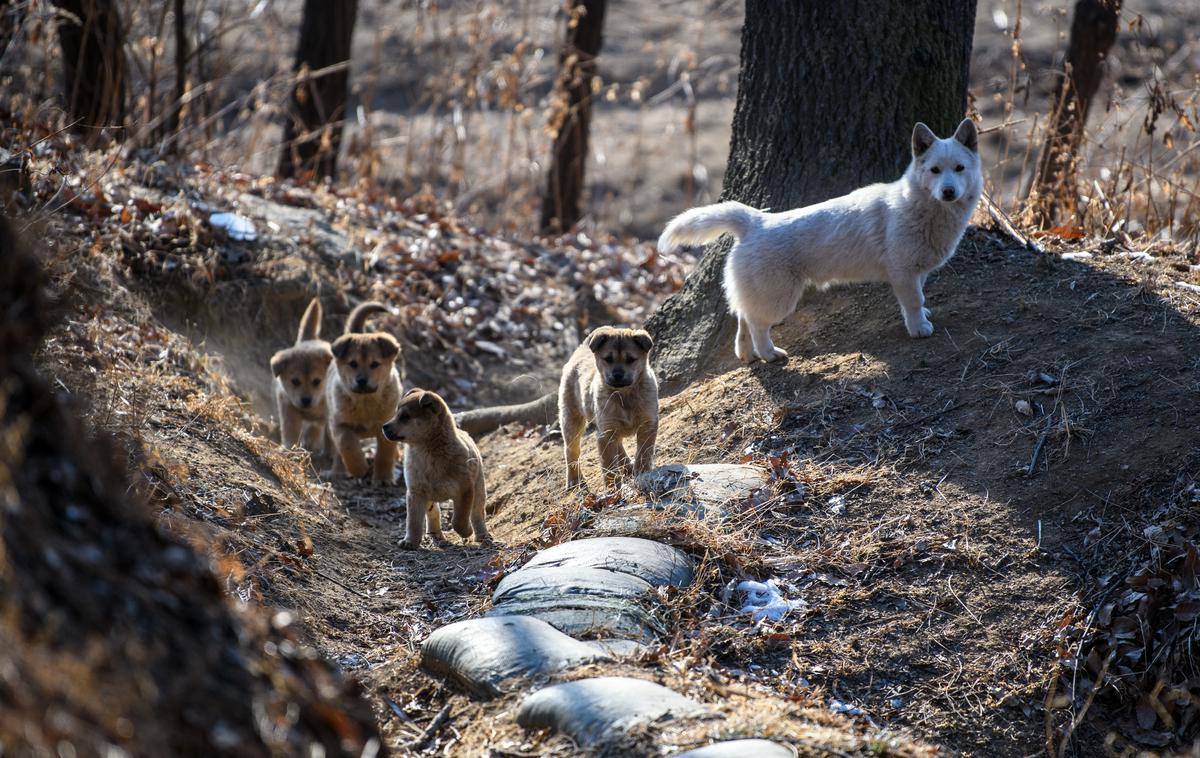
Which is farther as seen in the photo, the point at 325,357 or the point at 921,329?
the point at 325,357

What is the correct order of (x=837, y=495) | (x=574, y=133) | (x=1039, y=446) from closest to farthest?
(x=1039, y=446)
(x=837, y=495)
(x=574, y=133)

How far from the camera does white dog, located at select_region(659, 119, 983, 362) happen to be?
675 centimetres

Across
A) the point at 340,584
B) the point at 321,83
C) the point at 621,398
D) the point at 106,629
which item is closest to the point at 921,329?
the point at 621,398

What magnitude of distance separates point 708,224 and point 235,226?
4627mm

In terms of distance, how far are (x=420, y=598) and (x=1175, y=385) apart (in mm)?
4139

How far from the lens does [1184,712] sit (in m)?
4.64

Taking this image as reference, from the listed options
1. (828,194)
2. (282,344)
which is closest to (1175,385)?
(828,194)

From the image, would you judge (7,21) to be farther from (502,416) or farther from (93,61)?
(502,416)

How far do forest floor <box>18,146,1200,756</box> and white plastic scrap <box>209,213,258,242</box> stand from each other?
28 centimetres

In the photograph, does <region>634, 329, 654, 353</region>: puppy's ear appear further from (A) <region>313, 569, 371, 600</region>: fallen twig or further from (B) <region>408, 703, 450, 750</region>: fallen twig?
(B) <region>408, 703, 450, 750</region>: fallen twig

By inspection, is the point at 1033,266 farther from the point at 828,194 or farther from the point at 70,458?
the point at 70,458

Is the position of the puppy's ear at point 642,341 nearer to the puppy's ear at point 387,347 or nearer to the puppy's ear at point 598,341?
the puppy's ear at point 598,341

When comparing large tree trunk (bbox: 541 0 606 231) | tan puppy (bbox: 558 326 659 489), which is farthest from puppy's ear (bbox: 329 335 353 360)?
large tree trunk (bbox: 541 0 606 231)

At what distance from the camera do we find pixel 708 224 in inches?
278
